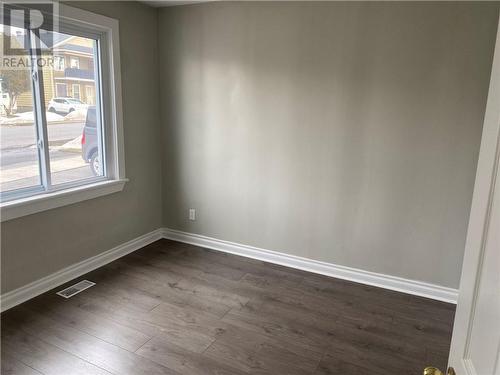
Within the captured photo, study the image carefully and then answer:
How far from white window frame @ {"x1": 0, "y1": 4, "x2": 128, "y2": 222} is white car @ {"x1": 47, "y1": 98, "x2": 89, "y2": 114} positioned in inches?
5.1

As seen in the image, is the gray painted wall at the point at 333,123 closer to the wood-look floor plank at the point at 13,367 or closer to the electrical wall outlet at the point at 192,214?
the electrical wall outlet at the point at 192,214

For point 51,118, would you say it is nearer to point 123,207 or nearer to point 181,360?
point 123,207

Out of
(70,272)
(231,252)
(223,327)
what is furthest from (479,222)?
(70,272)

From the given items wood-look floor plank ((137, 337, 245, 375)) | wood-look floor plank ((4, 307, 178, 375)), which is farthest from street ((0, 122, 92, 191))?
wood-look floor plank ((137, 337, 245, 375))

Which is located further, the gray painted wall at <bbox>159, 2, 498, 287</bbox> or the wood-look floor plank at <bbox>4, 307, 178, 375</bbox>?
the gray painted wall at <bbox>159, 2, 498, 287</bbox>

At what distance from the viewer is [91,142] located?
3.25m

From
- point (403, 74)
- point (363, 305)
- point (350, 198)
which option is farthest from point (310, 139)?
point (363, 305)

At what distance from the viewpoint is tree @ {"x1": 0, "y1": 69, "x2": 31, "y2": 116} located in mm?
2484

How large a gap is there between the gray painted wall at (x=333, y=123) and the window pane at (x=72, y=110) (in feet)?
2.63

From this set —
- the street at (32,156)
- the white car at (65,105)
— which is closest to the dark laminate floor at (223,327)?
the street at (32,156)

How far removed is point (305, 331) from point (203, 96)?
2.34 metres

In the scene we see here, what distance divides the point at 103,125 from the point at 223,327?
207 centimetres

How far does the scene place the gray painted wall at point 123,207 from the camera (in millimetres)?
2701

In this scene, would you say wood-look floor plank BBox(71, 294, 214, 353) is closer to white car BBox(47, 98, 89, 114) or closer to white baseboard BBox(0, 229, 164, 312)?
white baseboard BBox(0, 229, 164, 312)
